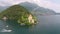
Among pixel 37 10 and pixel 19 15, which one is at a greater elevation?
pixel 37 10

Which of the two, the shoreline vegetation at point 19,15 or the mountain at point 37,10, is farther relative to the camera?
the shoreline vegetation at point 19,15

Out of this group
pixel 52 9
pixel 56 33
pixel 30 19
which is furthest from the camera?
pixel 30 19

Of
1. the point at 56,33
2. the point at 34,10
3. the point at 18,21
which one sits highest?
the point at 34,10

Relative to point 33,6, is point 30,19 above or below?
below

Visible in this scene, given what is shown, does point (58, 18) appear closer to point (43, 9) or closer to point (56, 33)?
point (43, 9)

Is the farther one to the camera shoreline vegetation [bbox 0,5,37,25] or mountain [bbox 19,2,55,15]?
shoreline vegetation [bbox 0,5,37,25]

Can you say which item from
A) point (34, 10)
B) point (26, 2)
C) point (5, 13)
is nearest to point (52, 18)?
point (34, 10)

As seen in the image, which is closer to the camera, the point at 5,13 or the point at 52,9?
the point at 52,9

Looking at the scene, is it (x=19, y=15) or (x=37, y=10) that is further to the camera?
(x=19, y=15)
